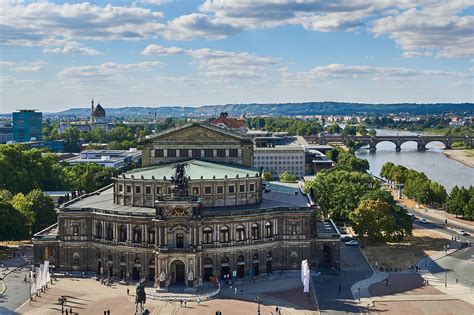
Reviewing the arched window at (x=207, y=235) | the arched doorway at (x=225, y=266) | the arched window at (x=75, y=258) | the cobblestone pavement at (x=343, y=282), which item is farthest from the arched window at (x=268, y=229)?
the arched window at (x=75, y=258)

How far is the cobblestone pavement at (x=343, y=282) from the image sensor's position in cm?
8150

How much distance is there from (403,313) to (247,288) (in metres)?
22.4

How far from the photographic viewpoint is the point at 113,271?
316ft

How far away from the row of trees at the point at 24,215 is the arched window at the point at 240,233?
39762 millimetres

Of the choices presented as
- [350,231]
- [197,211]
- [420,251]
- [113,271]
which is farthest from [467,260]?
[113,271]

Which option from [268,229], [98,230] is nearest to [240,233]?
[268,229]

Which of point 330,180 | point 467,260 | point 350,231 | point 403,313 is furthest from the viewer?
point 330,180

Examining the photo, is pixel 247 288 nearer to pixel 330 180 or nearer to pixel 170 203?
pixel 170 203

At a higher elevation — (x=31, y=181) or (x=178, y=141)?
(x=178, y=141)

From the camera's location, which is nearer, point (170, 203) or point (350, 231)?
point (170, 203)

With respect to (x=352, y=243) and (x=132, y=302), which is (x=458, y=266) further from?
(x=132, y=302)

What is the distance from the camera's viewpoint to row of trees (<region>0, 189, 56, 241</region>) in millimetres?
108250

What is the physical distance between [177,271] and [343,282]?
24.3 m

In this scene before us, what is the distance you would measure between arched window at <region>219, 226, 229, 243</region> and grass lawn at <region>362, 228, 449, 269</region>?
25.3 m
